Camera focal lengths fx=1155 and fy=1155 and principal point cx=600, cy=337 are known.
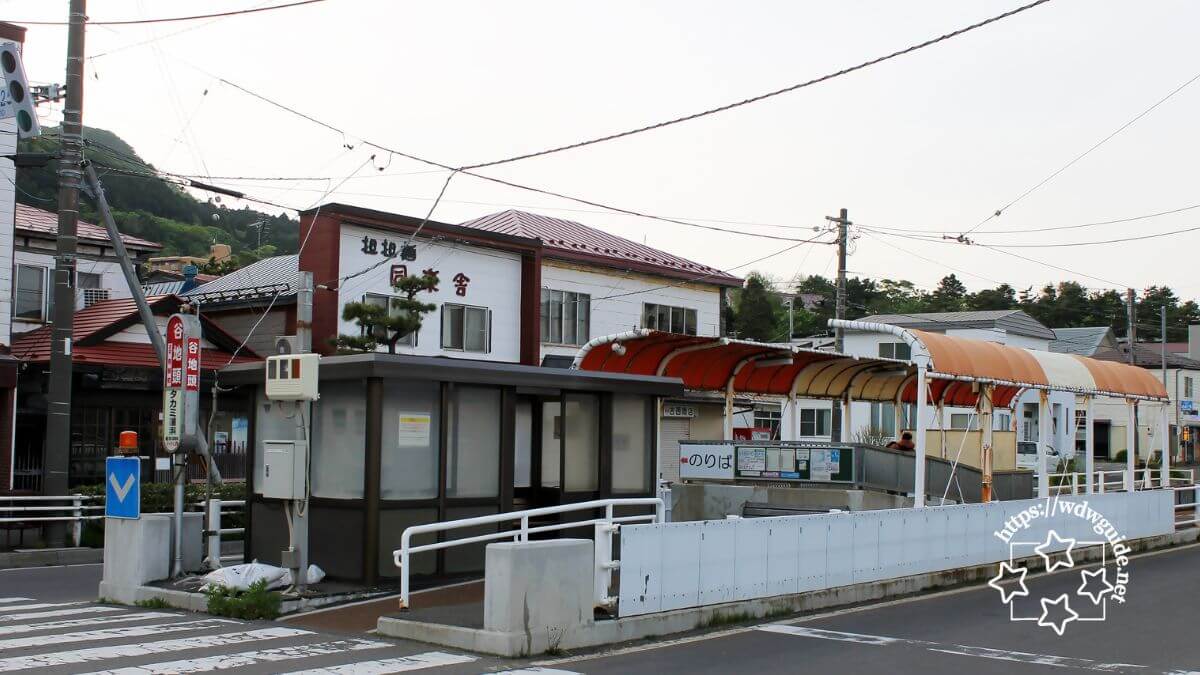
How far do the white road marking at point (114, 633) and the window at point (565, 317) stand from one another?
2438 centimetres

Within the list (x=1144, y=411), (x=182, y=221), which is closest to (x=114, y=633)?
(x=1144, y=411)

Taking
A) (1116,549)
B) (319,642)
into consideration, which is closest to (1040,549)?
(1116,549)

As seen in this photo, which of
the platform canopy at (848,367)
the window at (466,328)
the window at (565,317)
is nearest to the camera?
the platform canopy at (848,367)

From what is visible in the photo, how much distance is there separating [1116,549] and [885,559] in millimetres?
8097

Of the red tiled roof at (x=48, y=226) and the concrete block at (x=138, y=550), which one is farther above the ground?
the red tiled roof at (x=48, y=226)

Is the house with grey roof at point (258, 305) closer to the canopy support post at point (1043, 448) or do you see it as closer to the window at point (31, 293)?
the window at point (31, 293)

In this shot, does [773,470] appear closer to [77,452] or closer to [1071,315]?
[77,452]

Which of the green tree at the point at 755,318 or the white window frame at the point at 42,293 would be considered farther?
the green tree at the point at 755,318

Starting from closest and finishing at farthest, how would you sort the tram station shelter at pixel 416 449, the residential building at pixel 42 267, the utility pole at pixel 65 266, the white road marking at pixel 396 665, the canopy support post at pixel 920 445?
the white road marking at pixel 396 665 < the tram station shelter at pixel 416 449 < the canopy support post at pixel 920 445 < the utility pole at pixel 65 266 < the residential building at pixel 42 267

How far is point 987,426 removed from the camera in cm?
2134

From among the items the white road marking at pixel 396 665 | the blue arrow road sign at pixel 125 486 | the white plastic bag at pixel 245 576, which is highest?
the blue arrow road sign at pixel 125 486

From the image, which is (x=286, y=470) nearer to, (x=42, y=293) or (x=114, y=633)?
(x=114, y=633)

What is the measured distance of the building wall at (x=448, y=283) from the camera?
101 feet

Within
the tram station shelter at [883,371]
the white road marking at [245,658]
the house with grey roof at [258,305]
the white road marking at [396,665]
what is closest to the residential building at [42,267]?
the house with grey roof at [258,305]
